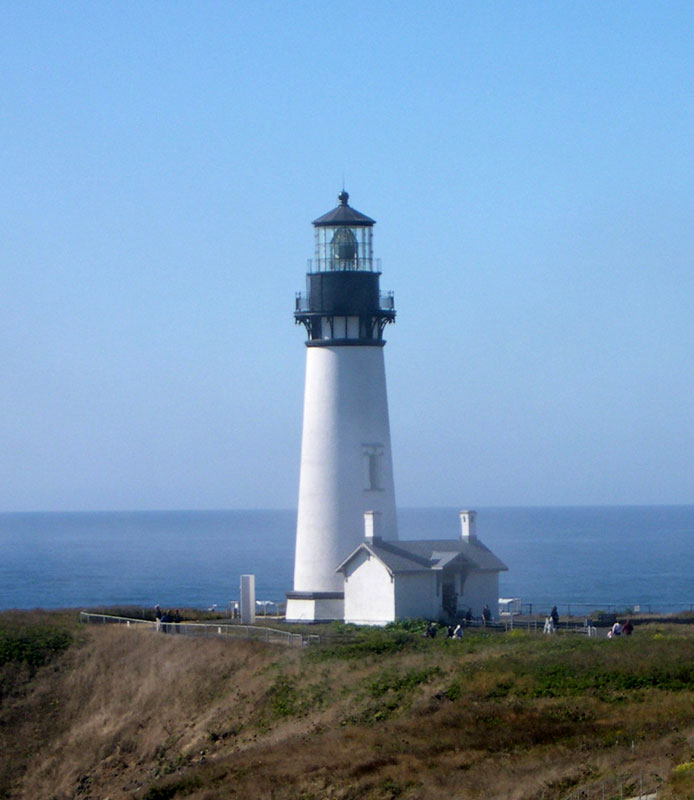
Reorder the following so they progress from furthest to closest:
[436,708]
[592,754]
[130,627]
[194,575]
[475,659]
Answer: [194,575], [130,627], [475,659], [436,708], [592,754]

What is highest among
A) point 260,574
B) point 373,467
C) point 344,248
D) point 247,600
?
point 344,248

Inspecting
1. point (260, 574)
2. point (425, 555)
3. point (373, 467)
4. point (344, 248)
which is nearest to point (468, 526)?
point (425, 555)

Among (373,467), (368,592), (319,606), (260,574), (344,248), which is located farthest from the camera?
(260,574)

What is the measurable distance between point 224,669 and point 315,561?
664 centimetres

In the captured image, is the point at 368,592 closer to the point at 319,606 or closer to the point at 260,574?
the point at 319,606

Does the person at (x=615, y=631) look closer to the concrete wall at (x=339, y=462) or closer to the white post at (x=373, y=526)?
the white post at (x=373, y=526)

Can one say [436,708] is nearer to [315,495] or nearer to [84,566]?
[315,495]

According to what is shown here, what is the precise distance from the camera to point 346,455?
142 ft

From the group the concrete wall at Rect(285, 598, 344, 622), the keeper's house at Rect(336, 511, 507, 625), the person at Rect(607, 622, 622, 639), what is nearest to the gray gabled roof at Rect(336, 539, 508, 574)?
the keeper's house at Rect(336, 511, 507, 625)

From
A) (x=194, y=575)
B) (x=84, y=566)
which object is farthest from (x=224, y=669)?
(x=84, y=566)

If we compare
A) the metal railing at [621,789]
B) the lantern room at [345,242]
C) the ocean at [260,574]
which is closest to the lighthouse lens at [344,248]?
the lantern room at [345,242]

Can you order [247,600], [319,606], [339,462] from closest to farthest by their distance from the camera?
1. [319,606]
2. [339,462]
3. [247,600]

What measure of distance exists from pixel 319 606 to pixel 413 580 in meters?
3.48

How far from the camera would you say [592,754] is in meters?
25.9
